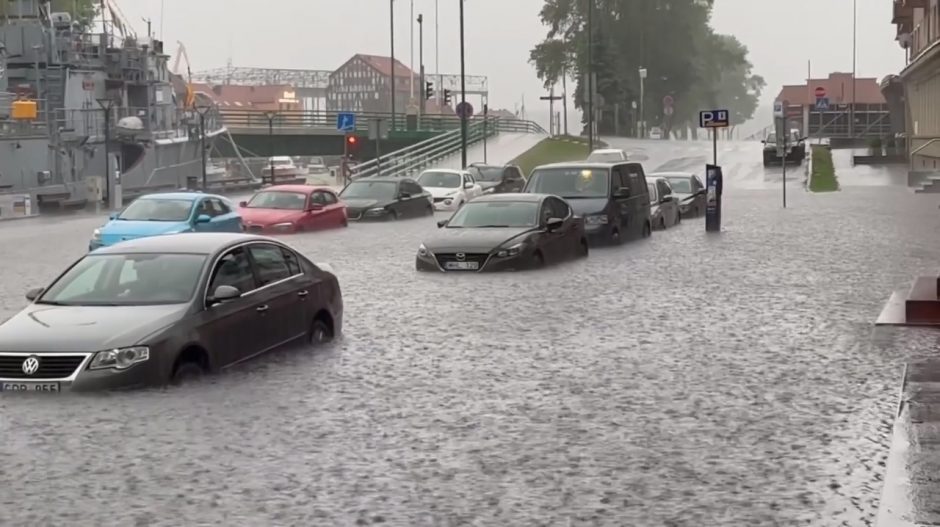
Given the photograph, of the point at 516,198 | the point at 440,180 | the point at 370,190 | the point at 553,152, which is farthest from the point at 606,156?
the point at 516,198

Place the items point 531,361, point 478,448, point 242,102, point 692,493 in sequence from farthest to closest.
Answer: point 242,102, point 531,361, point 478,448, point 692,493

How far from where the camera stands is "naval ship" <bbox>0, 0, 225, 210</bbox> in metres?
47.6

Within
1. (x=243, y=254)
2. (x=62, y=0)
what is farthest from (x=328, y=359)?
(x=62, y=0)

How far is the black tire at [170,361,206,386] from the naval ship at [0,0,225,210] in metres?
35.0

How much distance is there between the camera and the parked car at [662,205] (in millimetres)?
33688

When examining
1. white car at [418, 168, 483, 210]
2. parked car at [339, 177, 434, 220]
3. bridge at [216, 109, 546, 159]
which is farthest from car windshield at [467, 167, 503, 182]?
bridge at [216, 109, 546, 159]

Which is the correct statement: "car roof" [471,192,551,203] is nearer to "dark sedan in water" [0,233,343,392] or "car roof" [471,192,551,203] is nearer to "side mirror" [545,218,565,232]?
"side mirror" [545,218,565,232]

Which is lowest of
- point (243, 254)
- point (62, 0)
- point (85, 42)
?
point (243, 254)

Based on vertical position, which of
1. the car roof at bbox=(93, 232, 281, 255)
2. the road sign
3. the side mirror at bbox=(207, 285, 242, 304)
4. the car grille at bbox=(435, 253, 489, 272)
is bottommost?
the car grille at bbox=(435, 253, 489, 272)

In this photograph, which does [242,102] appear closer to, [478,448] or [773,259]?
[773,259]

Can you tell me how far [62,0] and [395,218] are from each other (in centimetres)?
5727

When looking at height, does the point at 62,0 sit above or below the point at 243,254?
above

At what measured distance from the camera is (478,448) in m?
9.05

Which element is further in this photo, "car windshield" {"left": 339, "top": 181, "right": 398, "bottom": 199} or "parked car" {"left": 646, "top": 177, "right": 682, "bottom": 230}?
"car windshield" {"left": 339, "top": 181, "right": 398, "bottom": 199}
